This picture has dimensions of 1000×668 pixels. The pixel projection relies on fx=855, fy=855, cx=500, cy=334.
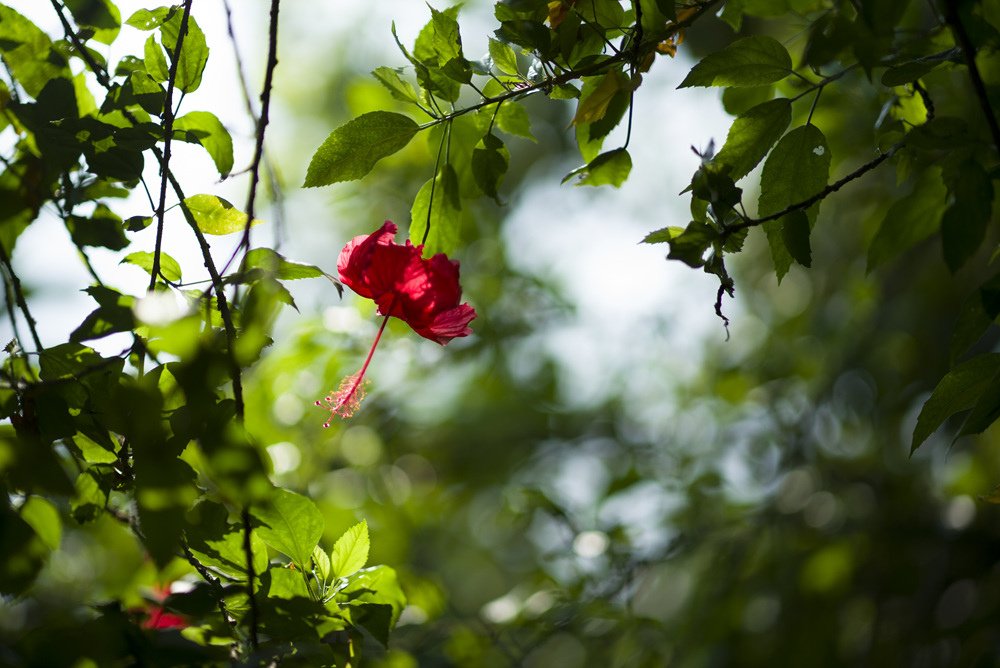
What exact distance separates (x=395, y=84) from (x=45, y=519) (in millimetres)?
539

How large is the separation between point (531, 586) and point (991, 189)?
1.31 m

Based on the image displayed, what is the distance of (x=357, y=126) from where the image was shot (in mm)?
832

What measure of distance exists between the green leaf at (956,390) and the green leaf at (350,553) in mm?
501

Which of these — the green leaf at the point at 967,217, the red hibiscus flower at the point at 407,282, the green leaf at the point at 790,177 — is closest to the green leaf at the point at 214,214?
the red hibiscus flower at the point at 407,282

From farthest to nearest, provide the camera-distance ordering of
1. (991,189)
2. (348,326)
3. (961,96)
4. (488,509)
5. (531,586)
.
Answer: (488,509), (531,586), (348,326), (961,96), (991,189)

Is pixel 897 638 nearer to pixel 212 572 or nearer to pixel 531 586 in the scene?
pixel 531 586

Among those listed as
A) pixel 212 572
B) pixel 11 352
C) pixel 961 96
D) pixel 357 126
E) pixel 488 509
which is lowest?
pixel 212 572

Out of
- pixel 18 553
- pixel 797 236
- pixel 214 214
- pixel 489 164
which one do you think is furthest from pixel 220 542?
pixel 797 236

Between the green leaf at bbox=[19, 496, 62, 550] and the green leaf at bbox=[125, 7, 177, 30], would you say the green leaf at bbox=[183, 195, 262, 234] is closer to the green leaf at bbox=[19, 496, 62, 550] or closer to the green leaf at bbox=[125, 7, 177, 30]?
the green leaf at bbox=[125, 7, 177, 30]

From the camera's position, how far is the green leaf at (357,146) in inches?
32.2

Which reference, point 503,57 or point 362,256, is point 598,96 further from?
point 362,256

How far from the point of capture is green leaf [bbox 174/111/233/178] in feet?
2.70

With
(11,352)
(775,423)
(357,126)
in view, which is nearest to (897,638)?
(775,423)

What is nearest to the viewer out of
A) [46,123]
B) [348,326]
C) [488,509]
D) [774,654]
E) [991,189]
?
[991,189]
